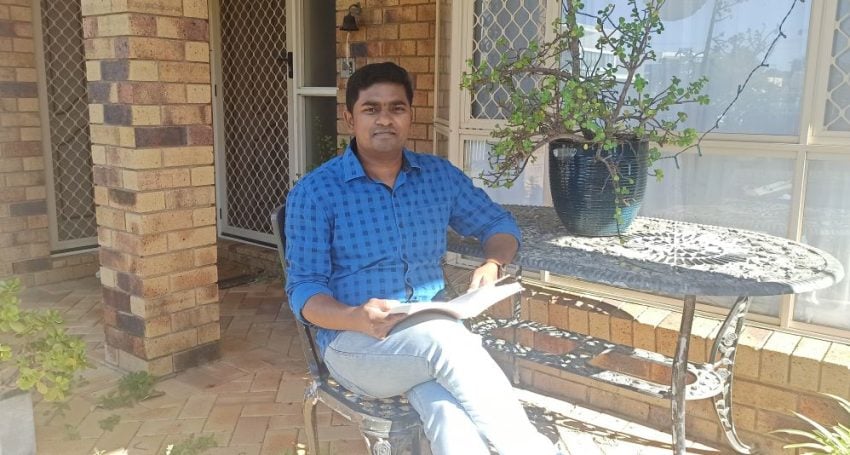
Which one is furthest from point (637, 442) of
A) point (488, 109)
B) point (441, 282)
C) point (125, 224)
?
point (125, 224)

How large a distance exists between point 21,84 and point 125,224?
2322 millimetres

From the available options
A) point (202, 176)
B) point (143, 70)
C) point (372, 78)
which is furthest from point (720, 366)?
point (143, 70)

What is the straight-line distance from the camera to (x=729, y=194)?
2.92 meters

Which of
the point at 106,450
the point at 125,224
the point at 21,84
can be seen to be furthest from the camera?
the point at 21,84

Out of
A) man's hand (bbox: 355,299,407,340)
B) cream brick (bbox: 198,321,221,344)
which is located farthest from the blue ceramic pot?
cream brick (bbox: 198,321,221,344)

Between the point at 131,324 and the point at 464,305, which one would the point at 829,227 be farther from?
the point at 131,324

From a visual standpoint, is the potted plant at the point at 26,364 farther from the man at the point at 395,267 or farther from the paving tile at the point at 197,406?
the man at the point at 395,267

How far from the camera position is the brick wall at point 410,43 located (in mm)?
3846

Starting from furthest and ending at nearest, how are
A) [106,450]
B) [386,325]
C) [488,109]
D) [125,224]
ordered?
[488,109], [125,224], [106,450], [386,325]

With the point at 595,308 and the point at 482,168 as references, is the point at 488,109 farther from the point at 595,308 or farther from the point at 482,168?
the point at 595,308

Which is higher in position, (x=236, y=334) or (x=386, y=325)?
(x=386, y=325)

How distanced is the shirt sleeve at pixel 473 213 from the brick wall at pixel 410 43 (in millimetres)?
1497

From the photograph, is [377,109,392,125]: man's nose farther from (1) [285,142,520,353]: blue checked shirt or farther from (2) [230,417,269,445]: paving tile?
(2) [230,417,269,445]: paving tile

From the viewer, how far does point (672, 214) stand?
3086 millimetres
